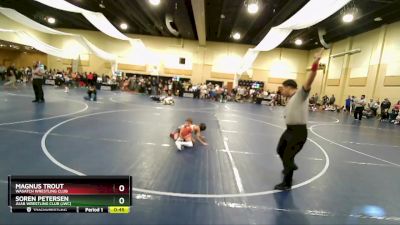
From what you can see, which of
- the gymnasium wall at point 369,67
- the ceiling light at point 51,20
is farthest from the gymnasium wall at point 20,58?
the gymnasium wall at point 369,67

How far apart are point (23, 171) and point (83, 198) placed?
240cm

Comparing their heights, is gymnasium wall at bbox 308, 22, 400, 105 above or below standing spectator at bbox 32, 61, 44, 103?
above

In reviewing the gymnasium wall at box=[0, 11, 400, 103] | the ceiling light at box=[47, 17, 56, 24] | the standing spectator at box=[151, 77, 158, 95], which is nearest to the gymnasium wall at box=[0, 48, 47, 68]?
the gymnasium wall at box=[0, 11, 400, 103]

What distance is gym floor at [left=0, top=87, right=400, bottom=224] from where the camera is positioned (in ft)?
9.91

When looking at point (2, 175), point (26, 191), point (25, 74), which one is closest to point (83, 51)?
point (25, 74)

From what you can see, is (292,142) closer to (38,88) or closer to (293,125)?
(293,125)

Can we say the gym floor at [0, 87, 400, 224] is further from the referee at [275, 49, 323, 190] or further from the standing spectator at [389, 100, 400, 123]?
the standing spectator at [389, 100, 400, 123]
